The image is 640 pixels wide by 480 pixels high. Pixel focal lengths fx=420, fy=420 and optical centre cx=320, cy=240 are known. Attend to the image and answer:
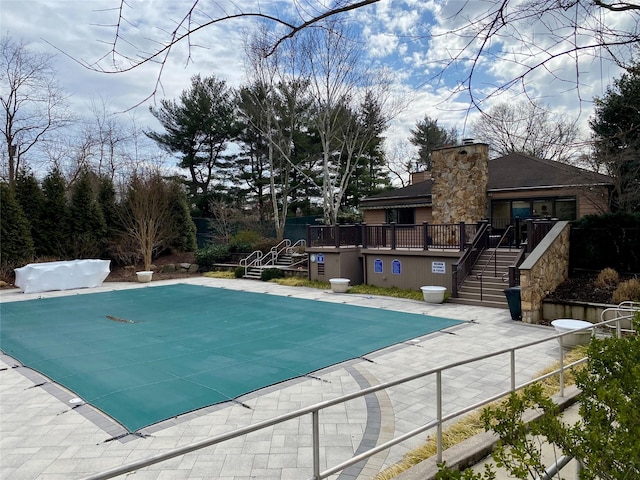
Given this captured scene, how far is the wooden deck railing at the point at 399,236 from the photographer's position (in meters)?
13.6

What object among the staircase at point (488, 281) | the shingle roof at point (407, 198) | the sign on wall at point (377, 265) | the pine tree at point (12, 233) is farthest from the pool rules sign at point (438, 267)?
the pine tree at point (12, 233)

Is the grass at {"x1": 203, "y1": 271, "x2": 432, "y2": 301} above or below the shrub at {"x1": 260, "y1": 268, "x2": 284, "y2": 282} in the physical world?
below

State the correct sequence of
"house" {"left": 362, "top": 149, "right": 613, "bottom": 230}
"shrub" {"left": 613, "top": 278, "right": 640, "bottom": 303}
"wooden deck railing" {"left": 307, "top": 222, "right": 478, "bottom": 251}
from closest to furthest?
"shrub" {"left": 613, "top": 278, "right": 640, "bottom": 303}
"wooden deck railing" {"left": 307, "top": 222, "right": 478, "bottom": 251}
"house" {"left": 362, "top": 149, "right": 613, "bottom": 230}

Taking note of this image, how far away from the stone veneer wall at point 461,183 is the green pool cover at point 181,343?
731 centimetres

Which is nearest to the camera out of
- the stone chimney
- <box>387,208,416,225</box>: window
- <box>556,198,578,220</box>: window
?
<box>556,198,578,220</box>: window

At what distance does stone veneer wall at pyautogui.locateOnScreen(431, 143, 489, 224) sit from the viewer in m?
16.2

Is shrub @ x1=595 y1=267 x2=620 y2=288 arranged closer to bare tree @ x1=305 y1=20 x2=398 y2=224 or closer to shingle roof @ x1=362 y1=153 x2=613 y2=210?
shingle roof @ x1=362 y1=153 x2=613 y2=210

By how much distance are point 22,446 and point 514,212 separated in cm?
1695

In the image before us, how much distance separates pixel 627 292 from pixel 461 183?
8.30m

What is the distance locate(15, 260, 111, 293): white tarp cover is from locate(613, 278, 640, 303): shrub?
59.5 ft

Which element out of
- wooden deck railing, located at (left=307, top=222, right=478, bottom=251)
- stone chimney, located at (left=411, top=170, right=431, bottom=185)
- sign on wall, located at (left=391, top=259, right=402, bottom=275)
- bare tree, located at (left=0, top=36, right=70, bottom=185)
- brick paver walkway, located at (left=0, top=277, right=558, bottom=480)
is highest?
bare tree, located at (left=0, top=36, right=70, bottom=185)

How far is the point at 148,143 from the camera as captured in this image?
93.4 feet

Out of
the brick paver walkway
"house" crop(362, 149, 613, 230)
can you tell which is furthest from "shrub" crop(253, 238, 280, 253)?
the brick paver walkway

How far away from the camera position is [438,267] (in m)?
13.1
